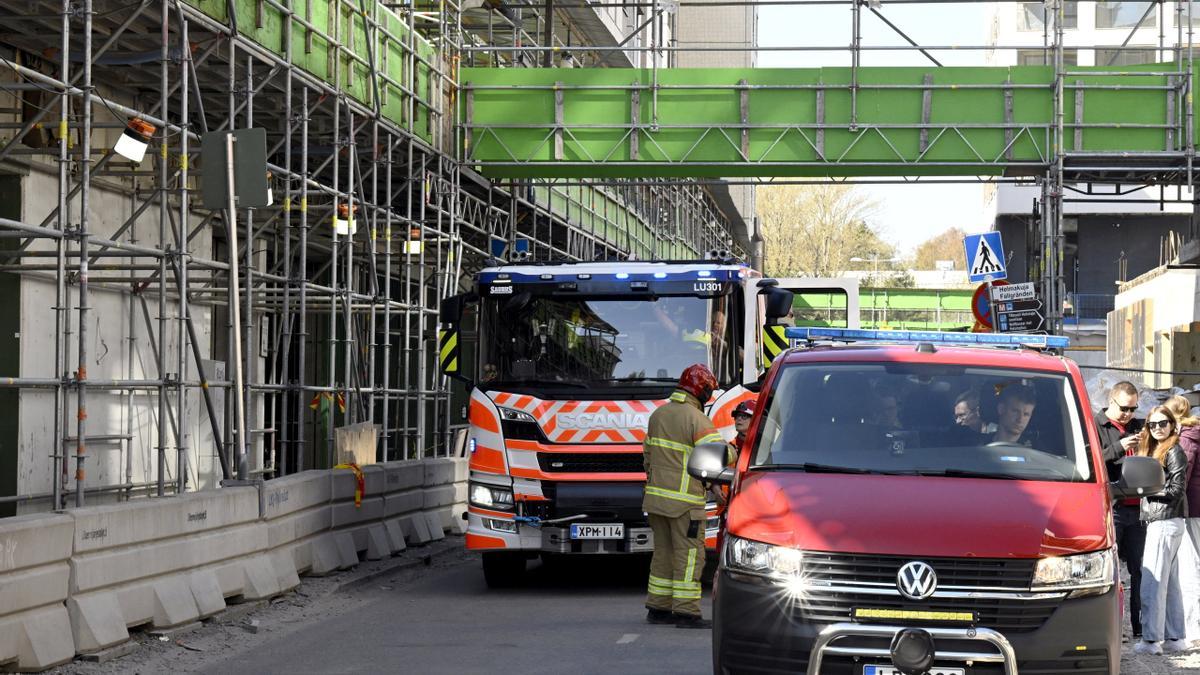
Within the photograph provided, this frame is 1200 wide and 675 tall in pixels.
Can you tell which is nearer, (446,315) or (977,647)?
(977,647)

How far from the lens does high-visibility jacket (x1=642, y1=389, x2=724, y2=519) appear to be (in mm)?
12750

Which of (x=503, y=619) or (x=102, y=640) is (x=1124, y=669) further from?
(x=102, y=640)

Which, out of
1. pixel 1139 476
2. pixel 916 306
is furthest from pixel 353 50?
pixel 916 306

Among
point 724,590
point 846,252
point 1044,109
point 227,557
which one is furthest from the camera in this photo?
point 846,252

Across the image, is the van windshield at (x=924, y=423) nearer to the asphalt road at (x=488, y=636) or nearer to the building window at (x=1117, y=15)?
the asphalt road at (x=488, y=636)

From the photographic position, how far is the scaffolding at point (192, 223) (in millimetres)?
15125

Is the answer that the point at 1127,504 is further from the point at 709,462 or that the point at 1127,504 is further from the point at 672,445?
the point at 709,462

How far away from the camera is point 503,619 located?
13422 millimetres

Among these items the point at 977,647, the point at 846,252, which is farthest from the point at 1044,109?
the point at 846,252

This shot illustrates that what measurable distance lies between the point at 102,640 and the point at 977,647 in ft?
19.1

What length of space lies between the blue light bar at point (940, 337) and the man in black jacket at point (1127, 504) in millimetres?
2440

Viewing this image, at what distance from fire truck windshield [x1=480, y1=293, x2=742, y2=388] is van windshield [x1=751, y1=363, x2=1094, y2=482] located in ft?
21.3

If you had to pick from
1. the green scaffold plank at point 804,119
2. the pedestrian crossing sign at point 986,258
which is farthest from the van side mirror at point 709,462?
the green scaffold plank at point 804,119

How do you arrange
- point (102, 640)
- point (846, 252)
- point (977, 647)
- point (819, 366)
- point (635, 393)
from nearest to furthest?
1. point (977, 647)
2. point (819, 366)
3. point (102, 640)
4. point (635, 393)
5. point (846, 252)
